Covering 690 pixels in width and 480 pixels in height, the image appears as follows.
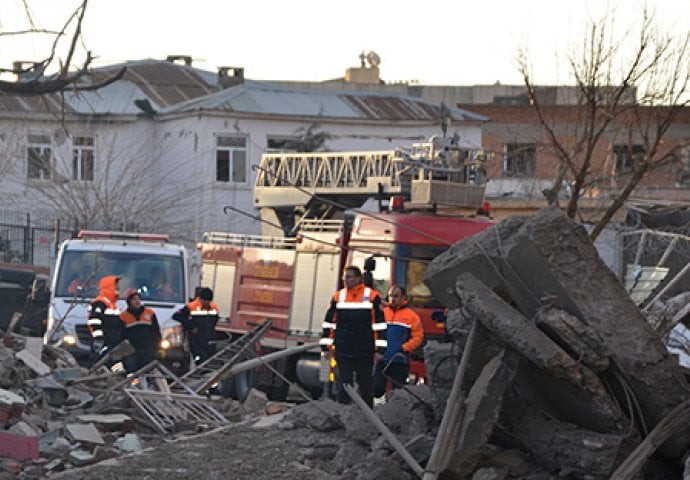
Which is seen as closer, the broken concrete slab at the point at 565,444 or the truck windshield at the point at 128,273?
the broken concrete slab at the point at 565,444

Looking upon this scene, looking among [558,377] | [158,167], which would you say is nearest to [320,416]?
[558,377]

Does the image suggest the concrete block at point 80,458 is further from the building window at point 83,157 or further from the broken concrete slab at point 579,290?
the building window at point 83,157

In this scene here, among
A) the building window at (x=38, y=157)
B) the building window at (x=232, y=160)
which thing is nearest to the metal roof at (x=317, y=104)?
the building window at (x=232, y=160)

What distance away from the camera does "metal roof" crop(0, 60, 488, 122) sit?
42.5 m

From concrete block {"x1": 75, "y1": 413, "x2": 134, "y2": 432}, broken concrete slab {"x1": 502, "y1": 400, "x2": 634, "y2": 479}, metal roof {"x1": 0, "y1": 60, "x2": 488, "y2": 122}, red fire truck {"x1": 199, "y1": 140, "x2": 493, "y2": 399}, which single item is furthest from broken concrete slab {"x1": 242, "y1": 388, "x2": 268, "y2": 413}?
metal roof {"x1": 0, "y1": 60, "x2": 488, "y2": 122}

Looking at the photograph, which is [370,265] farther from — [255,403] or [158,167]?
[158,167]

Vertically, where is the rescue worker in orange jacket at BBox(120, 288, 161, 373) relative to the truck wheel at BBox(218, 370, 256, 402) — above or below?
above

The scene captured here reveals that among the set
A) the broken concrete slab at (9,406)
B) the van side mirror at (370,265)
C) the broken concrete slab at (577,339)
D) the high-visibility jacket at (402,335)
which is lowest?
the broken concrete slab at (9,406)

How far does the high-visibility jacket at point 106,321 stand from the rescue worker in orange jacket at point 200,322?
135 centimetres

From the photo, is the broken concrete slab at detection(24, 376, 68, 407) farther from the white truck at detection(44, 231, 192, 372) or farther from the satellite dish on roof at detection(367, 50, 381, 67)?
the satellite dish on roof at detection(367, 50, 381, 67)

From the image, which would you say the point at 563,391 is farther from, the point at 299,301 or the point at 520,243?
the point at 299,301

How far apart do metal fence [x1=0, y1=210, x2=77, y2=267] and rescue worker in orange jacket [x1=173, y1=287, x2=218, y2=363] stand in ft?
58.7

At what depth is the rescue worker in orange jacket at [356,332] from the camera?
1484 cm

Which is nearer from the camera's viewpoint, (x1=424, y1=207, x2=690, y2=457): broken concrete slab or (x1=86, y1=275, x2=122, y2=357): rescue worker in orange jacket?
(x1=424, y1=207, x2=690, y2=457): broken concrete slab
